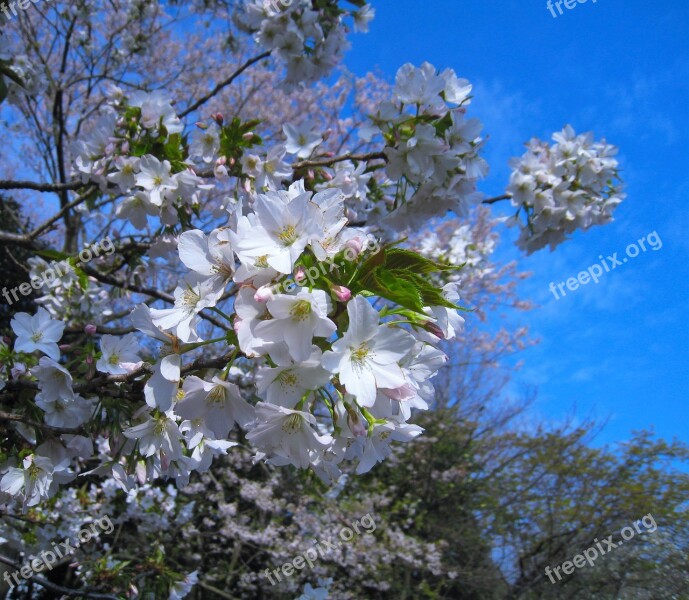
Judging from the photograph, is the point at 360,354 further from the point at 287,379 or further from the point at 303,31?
the point at 303,31

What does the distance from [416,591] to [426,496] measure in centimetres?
143

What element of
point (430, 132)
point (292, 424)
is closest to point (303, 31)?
point (430, 132)

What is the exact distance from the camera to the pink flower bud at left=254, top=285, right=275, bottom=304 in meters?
0.95

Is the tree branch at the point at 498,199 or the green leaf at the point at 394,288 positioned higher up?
the tree branch at the point at 498,199

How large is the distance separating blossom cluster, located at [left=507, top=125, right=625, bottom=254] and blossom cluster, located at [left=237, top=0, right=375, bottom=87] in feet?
3.88

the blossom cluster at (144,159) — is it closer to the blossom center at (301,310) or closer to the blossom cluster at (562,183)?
the blossom center at (301,310)

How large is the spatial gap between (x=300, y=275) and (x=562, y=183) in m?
2.30

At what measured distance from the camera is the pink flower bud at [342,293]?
0.96 meters

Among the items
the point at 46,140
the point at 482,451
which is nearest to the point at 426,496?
the point at 482,451

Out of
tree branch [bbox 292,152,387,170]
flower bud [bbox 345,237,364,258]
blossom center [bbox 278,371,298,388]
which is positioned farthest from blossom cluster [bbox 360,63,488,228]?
blossom center [bbox 278,371,298,388]
